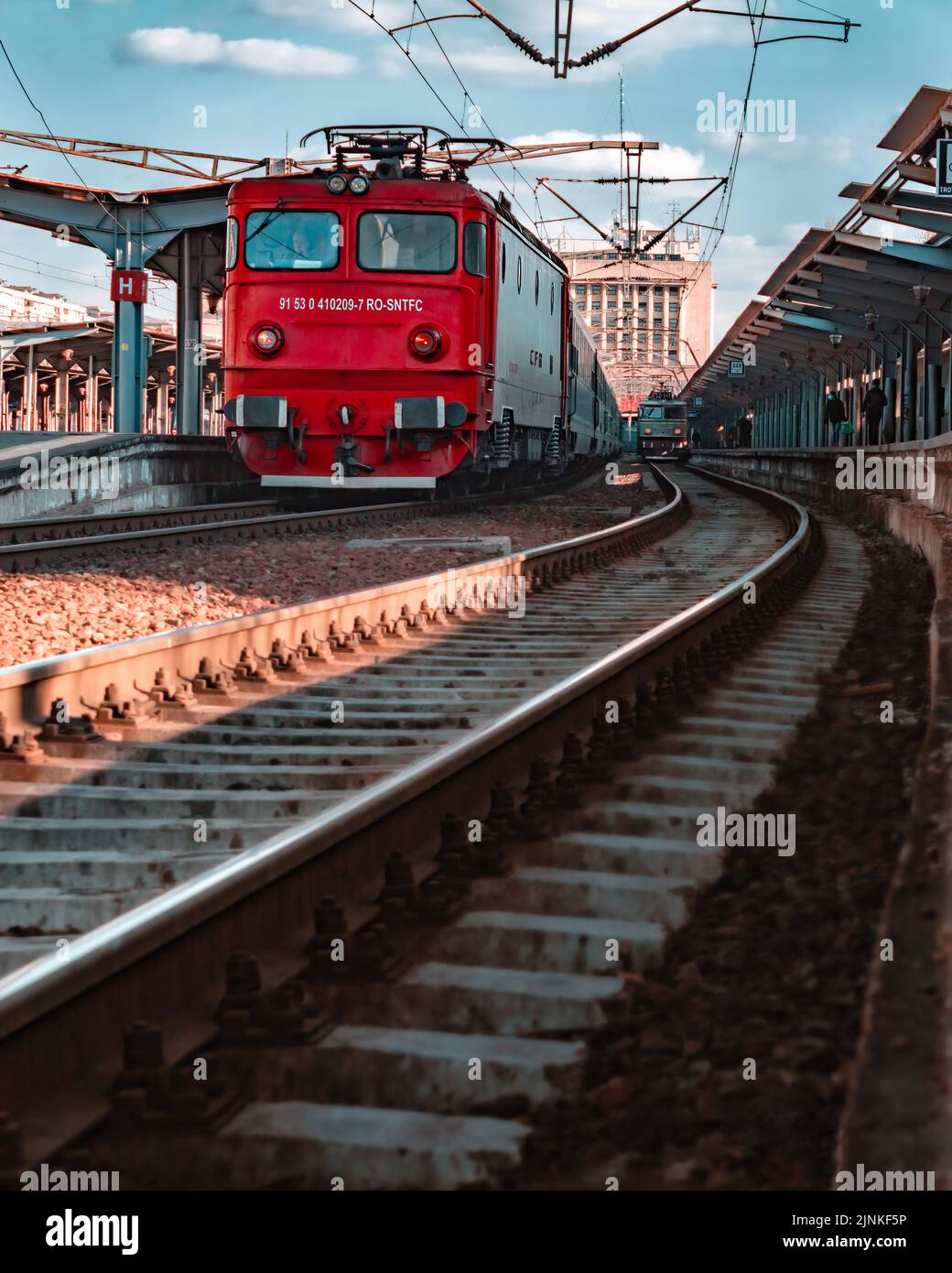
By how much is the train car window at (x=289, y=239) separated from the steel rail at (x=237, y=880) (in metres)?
11.7

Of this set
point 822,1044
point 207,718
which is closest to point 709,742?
point 207,718

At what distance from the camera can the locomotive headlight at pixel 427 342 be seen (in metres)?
15.9

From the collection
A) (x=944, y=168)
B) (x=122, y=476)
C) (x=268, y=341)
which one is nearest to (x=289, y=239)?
(x=268, y=341)

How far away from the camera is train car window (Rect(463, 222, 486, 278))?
1600cm

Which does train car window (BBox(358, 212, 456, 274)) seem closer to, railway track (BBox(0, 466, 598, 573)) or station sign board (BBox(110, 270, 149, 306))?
railway track (BBox(0, 466, 598, 573))

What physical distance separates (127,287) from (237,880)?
2934cm

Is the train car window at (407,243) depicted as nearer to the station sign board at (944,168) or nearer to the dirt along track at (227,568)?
the dirt along track at (227,568)

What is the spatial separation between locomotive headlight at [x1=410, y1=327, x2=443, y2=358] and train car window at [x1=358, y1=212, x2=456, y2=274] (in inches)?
26.9

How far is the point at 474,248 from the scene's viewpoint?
16062 mm

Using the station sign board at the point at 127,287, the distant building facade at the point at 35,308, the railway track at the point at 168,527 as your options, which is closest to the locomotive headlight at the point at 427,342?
the railway track at the point at 168,527

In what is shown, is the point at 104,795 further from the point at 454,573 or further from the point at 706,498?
the point at 706,498

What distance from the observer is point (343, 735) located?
5.61 metres

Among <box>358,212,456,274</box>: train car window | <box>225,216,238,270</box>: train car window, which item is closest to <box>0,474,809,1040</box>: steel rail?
<box>358,212,456,274</box>: train car window
